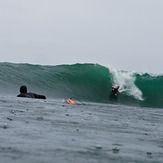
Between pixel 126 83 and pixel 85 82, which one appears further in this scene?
pixel 126 83

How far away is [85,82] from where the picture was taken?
27.5m

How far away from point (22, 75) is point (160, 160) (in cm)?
2471

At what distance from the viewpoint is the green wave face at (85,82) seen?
23.8m

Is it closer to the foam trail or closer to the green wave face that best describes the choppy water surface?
the green wave face

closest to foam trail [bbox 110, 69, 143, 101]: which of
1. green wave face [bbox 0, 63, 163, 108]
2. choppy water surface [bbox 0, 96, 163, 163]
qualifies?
green wave face [bbox 0, 63, 163, 108]

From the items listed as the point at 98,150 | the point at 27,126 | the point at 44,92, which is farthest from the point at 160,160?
the point at 44,92

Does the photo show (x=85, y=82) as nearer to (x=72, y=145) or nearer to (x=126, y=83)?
(x=126, y=83)

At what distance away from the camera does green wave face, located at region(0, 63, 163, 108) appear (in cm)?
2375

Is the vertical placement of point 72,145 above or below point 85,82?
below

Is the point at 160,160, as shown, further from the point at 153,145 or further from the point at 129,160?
the point at 153,145

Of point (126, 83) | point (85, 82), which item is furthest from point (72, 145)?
point (126, 83)

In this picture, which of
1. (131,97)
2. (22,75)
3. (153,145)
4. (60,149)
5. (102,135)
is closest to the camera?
(60,149)

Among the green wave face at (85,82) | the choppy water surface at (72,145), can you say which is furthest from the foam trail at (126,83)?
the choppy water surface at (72,145)

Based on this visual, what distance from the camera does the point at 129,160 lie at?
3375mm
